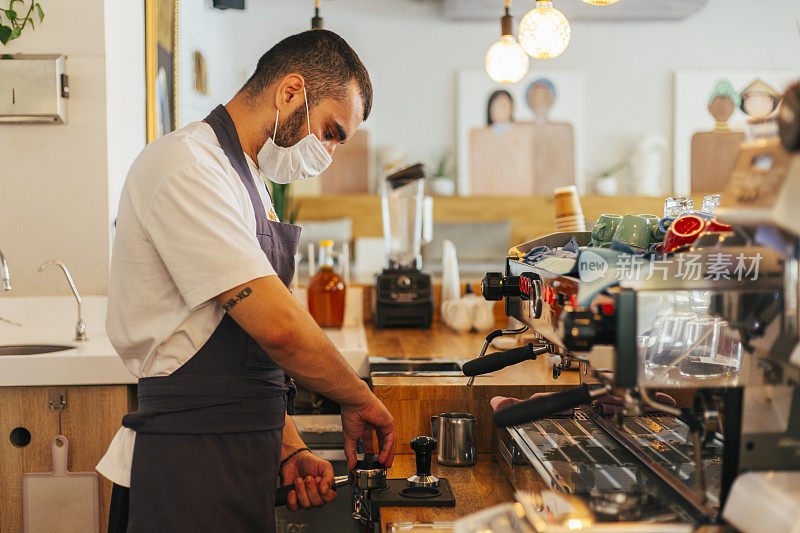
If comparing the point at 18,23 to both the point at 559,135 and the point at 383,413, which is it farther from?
the point at 559,135

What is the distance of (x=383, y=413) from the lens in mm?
1321

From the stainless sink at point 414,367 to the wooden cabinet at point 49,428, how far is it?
763 millimetres

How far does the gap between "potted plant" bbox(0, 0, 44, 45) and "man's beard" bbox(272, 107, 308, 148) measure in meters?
1.52

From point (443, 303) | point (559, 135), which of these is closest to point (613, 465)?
point (443, 303)

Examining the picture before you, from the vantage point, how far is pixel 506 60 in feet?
8.55

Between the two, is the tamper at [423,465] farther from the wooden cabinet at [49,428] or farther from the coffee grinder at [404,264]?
the coffee grinder at [404,264]

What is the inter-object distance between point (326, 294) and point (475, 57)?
4.83 m

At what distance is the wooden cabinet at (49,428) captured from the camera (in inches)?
83.4

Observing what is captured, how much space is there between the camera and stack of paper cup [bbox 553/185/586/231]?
1.67 metres

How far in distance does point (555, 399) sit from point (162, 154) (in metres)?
0.71

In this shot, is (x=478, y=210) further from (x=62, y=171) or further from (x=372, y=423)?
(x=372, y=423)

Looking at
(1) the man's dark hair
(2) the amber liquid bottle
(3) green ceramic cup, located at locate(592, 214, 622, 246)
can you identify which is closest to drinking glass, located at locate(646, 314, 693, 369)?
(3) green ceramic cup, located at locate(592, 214, 622, 246)

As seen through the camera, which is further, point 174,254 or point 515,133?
point 515,133

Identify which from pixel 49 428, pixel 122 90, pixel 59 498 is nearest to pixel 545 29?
pixel 122 90
